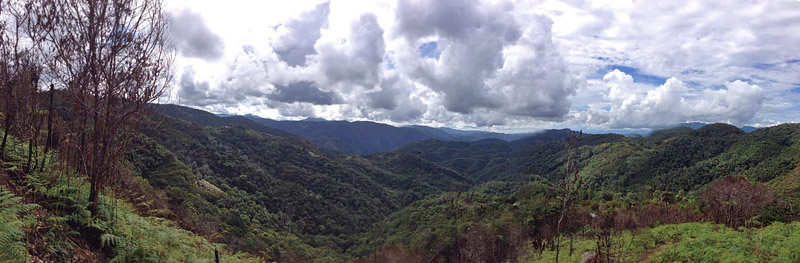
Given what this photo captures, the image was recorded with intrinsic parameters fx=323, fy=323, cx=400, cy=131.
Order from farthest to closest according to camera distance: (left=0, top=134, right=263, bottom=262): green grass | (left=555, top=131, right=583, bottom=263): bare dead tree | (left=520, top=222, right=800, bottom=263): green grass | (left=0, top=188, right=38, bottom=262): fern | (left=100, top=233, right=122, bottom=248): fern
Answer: (left=520, top=222, right=800, bottom=263): green grass < (left=555, top=131, right=583, bottom=263): bare dead tree < (left=100, top=233, right=122, bottom=248): fern < (left=0, top=134, right=263, bottom=262): green grass < (left=0, top=188, right=38, bottom=262): fern

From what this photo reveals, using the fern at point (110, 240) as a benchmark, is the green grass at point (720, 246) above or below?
below

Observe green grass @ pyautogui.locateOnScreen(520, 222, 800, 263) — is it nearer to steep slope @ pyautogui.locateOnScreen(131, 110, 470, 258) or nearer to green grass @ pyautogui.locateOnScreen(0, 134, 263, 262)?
green grass @ pyautogui.locateOnScreen(0, 134, 263, 262)

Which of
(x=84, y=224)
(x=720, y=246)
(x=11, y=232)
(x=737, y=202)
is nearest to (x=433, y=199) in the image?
(x=737, y=202)

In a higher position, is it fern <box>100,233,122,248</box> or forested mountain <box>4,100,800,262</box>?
fern <box>100,233,122,248</box>

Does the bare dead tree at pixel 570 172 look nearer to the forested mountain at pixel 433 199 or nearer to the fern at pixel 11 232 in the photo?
the forested mountain at pixel 433 199

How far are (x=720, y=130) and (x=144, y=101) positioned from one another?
825 feet

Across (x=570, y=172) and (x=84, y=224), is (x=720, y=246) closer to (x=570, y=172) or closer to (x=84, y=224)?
(x=570, y=172)

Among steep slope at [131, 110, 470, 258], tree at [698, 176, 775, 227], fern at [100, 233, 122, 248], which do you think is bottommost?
steep slope at [131, 110, 470, 258]

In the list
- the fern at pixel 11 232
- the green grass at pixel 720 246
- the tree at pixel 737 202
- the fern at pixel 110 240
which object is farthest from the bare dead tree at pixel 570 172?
the tree at pixel 737 202

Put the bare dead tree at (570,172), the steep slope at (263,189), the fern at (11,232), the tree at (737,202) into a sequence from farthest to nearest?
the steep slope at (263,189), the tree at (737,202), the bare dead tree at (570,172), the fern at (11,232)

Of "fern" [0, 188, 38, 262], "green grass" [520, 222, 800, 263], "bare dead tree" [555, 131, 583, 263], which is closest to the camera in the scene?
"fern" [0, 188, 38, 262]

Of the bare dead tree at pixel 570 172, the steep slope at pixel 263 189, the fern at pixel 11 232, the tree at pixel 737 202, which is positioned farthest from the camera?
the steep slope at pixel 263 189

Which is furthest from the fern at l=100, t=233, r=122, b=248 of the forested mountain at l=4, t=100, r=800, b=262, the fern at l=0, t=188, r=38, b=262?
the fern at l=0, t=188, r=38, b=262

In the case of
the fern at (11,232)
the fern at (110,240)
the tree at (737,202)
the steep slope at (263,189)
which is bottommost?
the steep slope at (263,189)
